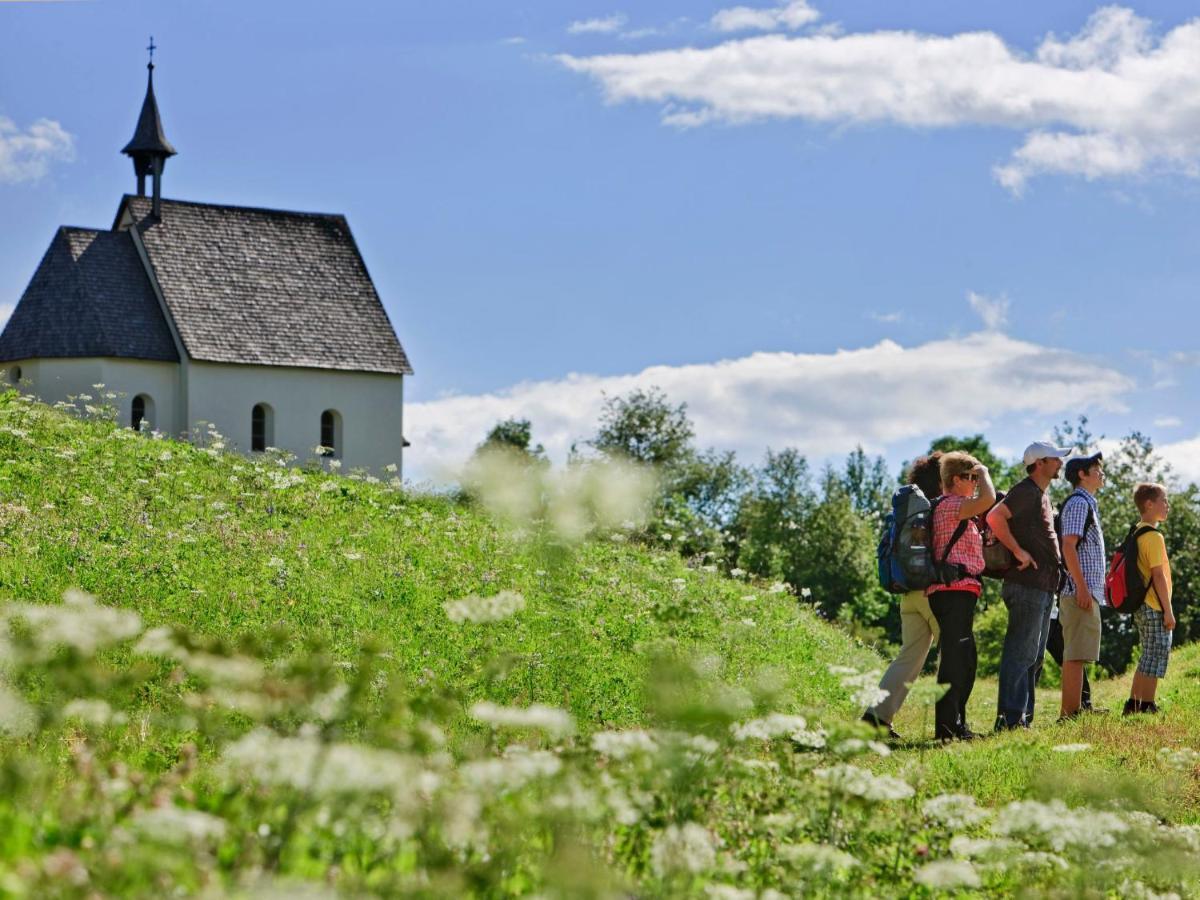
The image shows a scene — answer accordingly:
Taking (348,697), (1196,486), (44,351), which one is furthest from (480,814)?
(1196,486)

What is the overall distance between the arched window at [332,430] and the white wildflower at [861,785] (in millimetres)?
37714

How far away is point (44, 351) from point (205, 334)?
166 inches

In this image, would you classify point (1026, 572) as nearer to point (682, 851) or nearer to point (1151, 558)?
point (1151, 558)

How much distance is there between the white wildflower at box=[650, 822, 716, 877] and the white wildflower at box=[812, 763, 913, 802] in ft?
2.78

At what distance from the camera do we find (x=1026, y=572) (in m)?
11.5

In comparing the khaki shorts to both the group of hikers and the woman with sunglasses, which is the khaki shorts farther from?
the woman with sunglasses

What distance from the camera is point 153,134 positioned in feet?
144

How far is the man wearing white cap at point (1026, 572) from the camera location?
11.4 metres

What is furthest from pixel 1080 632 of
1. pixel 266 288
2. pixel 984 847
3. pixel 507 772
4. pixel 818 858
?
pixel 266 288

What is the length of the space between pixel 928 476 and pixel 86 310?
32.2 m

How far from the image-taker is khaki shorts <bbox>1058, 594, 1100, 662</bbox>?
11.9 meters

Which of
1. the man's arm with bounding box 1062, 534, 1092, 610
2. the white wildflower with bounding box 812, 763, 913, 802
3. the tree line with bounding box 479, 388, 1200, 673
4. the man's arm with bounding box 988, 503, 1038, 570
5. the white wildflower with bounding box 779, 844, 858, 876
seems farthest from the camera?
the tree line with bounding box 479, 388, 1200, 673

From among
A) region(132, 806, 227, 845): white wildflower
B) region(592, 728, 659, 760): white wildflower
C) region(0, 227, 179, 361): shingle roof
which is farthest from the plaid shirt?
region(0, 227, 179, 361): shingle roof

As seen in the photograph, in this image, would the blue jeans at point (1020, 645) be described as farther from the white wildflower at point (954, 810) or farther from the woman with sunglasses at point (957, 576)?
the white wildflower at point (954, 810)
